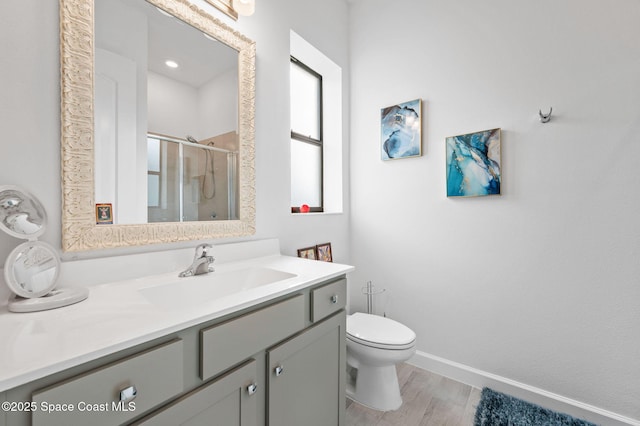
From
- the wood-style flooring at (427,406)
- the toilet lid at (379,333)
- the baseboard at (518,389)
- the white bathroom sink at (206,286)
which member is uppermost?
the white bathroom sink at (206,286)

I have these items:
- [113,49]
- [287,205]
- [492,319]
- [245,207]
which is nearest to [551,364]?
[492,319]

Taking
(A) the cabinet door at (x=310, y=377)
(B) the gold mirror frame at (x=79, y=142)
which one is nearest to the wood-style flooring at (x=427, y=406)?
(A) the cabinet door at (x=310, y=377)

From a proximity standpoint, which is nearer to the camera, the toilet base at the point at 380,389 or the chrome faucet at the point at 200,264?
the chrome faucet at the point at 200,264

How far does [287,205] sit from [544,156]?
1503mm

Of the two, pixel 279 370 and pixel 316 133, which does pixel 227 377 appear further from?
pixel 316 133

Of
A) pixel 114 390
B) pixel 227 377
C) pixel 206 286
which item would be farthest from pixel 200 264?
pixel 114 390

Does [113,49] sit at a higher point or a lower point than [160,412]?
higher

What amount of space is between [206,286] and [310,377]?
0.54 m

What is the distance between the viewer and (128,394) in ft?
1.91

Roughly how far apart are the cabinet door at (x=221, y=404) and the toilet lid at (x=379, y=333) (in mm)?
804

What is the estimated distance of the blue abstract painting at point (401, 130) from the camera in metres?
1.98

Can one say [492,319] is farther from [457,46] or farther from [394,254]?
[457,46]

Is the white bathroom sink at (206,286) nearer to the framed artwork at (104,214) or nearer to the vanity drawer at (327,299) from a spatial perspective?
the vanity drawer at (327,299)

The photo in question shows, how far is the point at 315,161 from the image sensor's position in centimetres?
241
